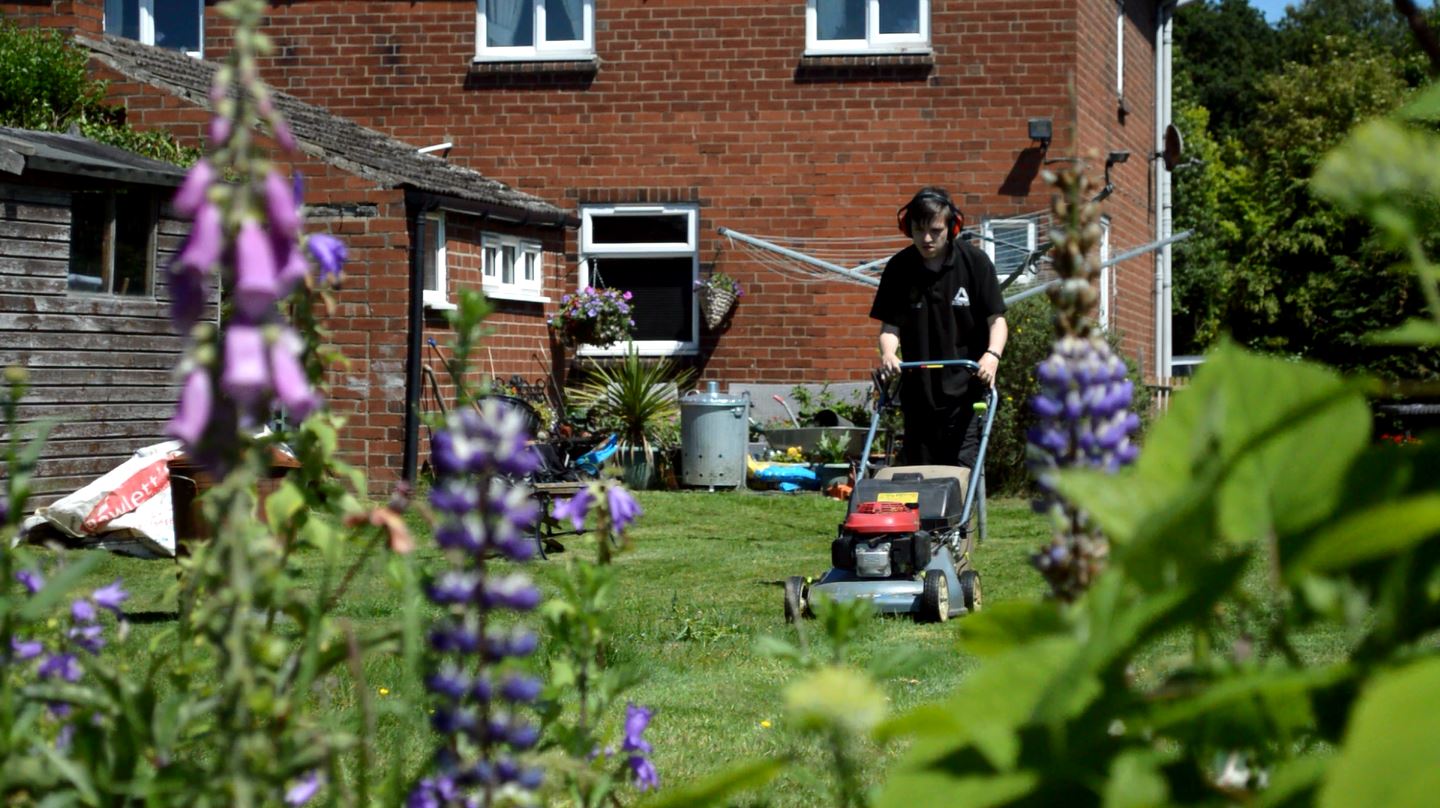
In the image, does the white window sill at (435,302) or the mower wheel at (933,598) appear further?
the white window sill at (435,302)

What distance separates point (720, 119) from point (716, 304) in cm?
178

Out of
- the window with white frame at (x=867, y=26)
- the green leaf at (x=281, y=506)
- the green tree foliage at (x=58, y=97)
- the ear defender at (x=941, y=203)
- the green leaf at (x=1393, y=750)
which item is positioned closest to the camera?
the green leaf at (x=1393, y=750)

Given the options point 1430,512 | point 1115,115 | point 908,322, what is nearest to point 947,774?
point 1430,512

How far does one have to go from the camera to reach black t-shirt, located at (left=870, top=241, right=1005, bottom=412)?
702 cm

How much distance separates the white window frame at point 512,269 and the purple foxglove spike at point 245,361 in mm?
13175

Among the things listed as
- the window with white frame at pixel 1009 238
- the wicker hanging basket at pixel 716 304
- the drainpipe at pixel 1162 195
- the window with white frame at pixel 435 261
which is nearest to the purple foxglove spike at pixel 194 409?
the window with white frame at pixel 435 261

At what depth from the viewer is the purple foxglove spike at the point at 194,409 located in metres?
0.85

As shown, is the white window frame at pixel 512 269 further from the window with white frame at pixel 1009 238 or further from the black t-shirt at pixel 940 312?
the black t-shirt at pixel 940 312

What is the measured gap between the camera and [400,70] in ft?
51.1

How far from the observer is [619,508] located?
6.68 ft

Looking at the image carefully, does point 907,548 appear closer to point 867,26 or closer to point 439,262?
point 439,262

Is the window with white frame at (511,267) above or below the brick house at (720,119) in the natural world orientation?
below

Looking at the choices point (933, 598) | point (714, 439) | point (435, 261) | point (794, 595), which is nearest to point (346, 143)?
point (435, 261)

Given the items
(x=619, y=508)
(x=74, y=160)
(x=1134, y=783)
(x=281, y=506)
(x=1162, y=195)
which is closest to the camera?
(x=1134, y=783)
